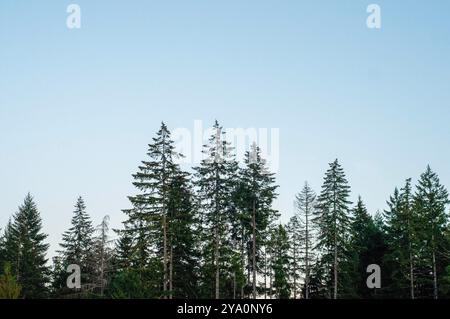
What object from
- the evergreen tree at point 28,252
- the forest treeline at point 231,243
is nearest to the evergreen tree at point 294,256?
the forest treeline at point 231,243

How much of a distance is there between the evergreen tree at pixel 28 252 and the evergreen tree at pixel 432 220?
44896 mm

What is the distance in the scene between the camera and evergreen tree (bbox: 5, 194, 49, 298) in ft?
185

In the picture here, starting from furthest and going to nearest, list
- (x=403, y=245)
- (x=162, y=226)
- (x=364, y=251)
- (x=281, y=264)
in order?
Answer: 1. (x=281, y=264)
2. (x=364, y=251)
3. (x=403, y=245)
4. (x=162, y=226)

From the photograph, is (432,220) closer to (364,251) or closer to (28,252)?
(364,251)

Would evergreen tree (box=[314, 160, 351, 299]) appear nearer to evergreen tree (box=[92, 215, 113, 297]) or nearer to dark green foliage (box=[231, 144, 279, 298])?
dark green foliage (box=[231, 144, 279, 298])

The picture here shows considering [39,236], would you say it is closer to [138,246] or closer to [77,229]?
[77,229]

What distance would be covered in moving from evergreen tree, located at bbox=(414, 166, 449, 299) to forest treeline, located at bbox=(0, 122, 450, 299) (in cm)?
11

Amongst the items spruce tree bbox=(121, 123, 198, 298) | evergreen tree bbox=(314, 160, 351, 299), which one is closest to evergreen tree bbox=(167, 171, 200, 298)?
spruce tree bbox=(121, 123, 198, 298)

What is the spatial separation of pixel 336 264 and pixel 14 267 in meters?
38.8

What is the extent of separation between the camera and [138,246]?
40781 millimetres

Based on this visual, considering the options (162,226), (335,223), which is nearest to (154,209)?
(162,226)

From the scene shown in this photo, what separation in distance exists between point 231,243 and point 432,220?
2245 cm

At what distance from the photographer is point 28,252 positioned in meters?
57.8

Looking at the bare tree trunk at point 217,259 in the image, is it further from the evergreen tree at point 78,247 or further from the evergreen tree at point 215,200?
the evergreen tree at point 78,247
